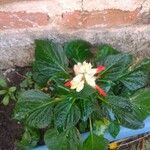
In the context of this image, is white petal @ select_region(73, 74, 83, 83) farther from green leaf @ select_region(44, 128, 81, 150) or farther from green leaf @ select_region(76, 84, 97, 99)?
green leaf @ select_region(44, 128, 81, 150)

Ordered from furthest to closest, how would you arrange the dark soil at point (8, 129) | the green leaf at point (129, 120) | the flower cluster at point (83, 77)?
the dark soil at point (8, 129)
the green leaf at point (129, 120)
the flower cluster at point (83, 77)

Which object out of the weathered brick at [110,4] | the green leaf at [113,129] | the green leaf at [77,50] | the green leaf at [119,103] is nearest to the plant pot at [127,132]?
the green leaf at [113,129]

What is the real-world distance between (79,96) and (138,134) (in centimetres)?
42

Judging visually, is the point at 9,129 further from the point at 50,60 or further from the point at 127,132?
the point at 127,132

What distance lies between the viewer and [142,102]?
1466 mm

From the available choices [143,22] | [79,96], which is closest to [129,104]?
[79,96]

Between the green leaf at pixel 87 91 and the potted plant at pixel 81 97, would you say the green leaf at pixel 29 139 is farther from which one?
the green leaf at pixel 87 91

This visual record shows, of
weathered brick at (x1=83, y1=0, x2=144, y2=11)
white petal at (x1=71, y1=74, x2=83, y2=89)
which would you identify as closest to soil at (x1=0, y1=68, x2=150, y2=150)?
white petal at (x1=71, y1=74, x2=83, y2=89)

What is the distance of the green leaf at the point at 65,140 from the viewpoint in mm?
1394

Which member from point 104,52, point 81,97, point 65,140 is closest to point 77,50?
point 104,52

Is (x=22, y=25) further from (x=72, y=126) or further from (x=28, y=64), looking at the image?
(x=72, y=126)

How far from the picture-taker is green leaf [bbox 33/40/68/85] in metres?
1.39

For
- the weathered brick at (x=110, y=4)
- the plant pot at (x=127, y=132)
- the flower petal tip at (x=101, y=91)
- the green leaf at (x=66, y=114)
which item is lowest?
the plant pot at (x=127, y=132)

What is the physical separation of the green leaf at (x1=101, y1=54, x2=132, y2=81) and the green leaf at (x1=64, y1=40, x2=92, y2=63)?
0.08 m
